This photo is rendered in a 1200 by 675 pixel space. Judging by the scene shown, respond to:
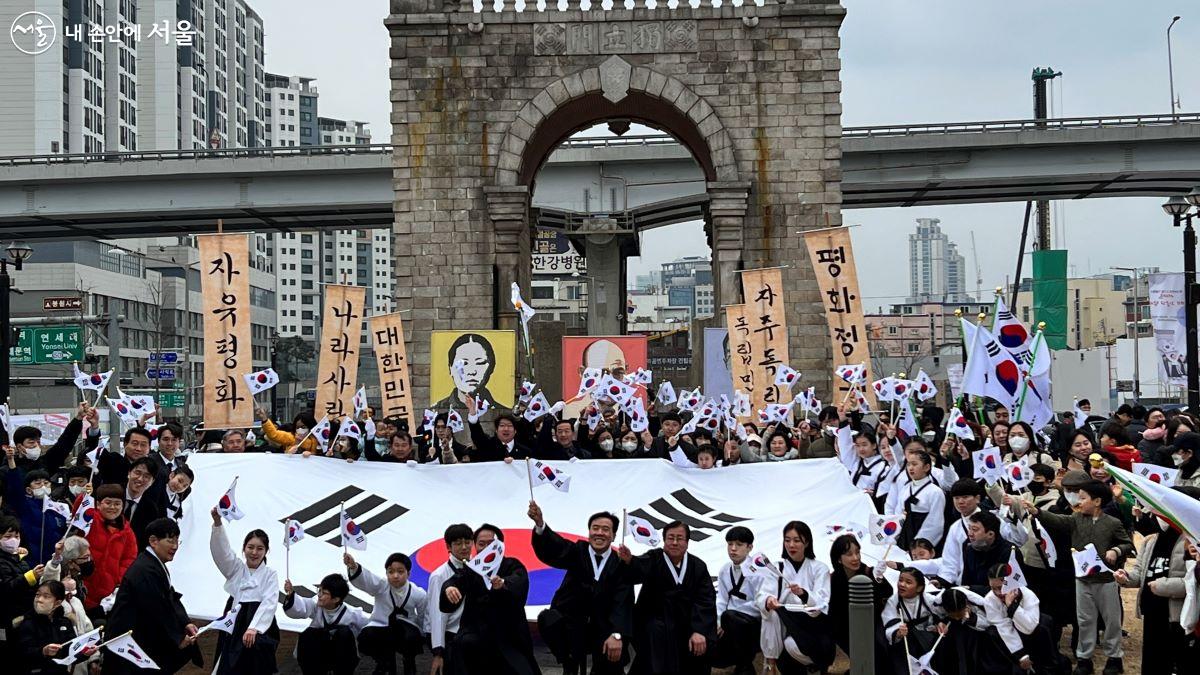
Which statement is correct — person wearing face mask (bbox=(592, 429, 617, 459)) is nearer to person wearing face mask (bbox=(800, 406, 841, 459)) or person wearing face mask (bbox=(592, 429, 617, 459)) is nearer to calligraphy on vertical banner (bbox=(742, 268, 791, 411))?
person wearing face mask (bbox=(800, 406, 841, 459))

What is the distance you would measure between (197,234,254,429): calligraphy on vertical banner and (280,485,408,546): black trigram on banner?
3.05 meters

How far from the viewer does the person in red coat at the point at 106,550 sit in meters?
11.8

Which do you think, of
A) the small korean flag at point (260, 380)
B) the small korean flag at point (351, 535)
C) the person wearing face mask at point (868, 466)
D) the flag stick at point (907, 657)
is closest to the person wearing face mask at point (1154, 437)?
the person wearing face mask at point (868, 466)

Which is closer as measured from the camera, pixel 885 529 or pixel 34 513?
pixel 885 529

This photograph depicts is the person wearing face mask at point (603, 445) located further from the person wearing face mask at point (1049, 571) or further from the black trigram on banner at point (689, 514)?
the person wearing face mask at point (1049, 571)

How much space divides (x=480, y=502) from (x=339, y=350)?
Result: 6212mm

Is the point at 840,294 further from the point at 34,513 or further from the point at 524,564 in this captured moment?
the point at 34,513

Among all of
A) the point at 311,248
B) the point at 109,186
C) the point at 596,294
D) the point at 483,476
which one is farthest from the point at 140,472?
the point at 311,248

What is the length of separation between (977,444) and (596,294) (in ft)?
162

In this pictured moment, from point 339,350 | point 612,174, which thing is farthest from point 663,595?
point 612,174

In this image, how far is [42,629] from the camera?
10.6 metres

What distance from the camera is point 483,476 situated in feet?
47.7

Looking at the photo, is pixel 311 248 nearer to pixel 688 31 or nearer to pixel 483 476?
pixel 688 31

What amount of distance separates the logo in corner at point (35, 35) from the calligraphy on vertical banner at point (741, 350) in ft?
237
